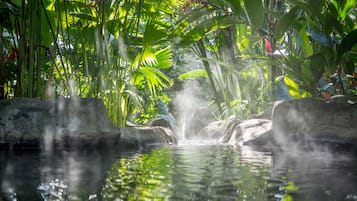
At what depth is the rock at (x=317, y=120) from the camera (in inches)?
111

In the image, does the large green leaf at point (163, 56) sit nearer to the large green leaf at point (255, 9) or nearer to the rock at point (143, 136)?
the rock at point (143, 136)

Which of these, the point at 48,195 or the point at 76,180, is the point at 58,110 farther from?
the point at 48,195

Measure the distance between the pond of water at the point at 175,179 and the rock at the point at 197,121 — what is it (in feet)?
19.5

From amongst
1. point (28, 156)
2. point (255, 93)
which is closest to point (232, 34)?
point (255, 93)

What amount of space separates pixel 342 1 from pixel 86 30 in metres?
1.88

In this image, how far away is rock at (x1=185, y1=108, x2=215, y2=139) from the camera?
8266mm

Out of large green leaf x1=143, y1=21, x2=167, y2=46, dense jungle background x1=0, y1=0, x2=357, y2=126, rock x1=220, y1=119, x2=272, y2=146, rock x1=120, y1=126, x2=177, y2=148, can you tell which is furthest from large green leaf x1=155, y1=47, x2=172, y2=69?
large green leaf x1=143, y1=21, x2=167, y2=46

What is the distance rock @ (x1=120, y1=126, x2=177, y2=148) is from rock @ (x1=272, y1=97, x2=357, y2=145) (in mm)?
1042

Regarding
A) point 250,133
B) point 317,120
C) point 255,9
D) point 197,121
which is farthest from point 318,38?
point 197,121

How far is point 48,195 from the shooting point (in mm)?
1236

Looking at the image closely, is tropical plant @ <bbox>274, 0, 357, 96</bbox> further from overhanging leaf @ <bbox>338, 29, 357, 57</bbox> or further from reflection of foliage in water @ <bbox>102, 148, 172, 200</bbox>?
reflection of foliage in water @ <bbox>102, 148, 172, 200</bbox>

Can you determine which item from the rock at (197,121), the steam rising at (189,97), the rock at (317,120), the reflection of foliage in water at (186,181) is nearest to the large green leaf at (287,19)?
the rock at (317,120)

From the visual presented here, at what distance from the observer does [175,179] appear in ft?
5.08

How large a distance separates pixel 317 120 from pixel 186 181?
1.73 metres
